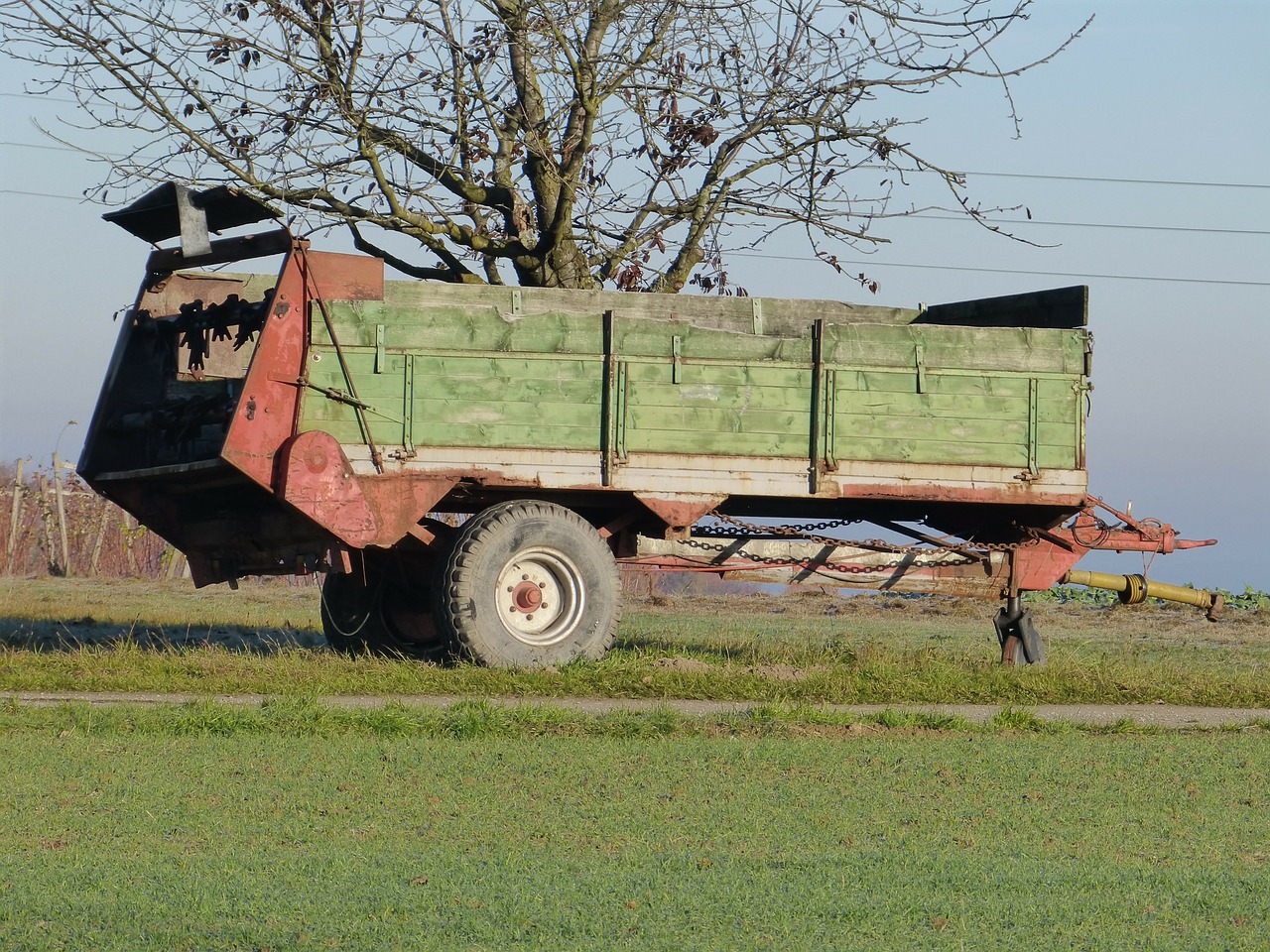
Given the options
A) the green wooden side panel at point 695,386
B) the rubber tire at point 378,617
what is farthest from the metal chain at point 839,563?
the rubber tire at point 378,617

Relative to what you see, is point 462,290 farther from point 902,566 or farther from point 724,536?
point 902,566

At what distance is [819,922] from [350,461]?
22.5ft

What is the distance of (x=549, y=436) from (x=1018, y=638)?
4.44 metres

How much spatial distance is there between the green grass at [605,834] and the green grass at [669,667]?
1.50 m

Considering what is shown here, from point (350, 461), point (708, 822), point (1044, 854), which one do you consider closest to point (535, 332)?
point (350, 461)

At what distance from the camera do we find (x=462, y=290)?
11422 millimetres

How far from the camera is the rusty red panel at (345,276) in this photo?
11031 mm

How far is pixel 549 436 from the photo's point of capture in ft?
37.2

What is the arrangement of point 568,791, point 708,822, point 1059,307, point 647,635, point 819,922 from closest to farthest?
point 819,922 < point 708,822 < point 568,791 < point 1059,307 < point 647,635

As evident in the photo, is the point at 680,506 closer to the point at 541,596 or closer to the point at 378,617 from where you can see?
the point at 541,596

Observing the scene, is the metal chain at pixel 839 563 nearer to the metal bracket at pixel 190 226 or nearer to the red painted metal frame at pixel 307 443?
the red painted metal frame at pixel 307 443

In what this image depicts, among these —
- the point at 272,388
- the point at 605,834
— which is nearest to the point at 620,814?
the point at 605,834

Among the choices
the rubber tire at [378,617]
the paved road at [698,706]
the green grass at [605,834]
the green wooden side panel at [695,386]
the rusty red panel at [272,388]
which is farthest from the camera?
the rubber tire at [378,617]

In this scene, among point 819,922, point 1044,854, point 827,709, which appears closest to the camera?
point 819,922
